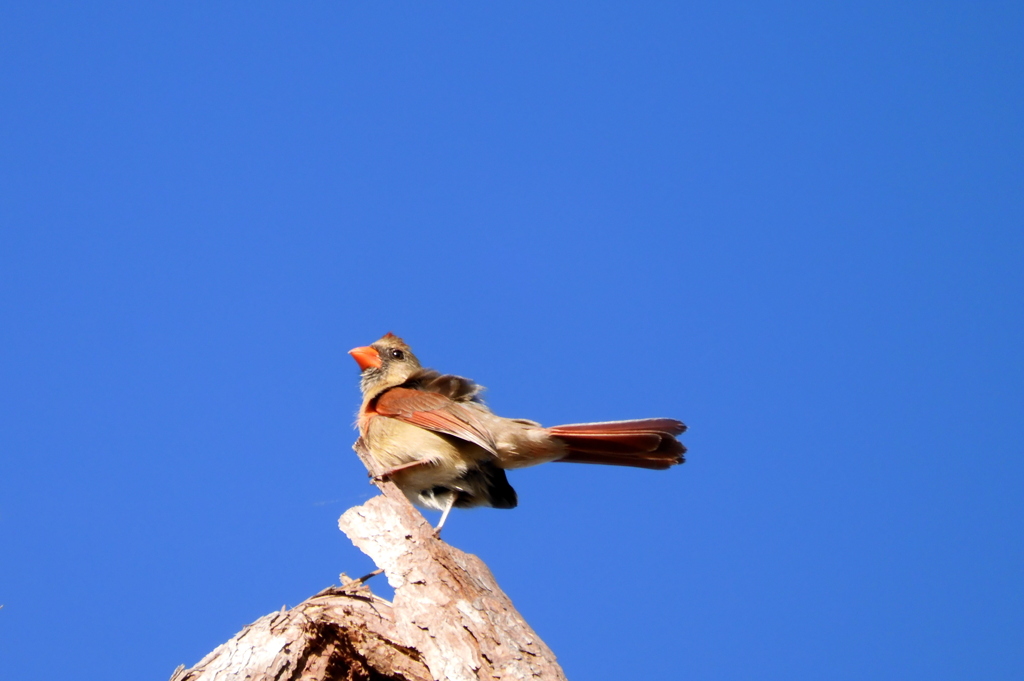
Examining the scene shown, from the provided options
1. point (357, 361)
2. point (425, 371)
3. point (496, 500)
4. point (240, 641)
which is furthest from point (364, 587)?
point (357, 361)

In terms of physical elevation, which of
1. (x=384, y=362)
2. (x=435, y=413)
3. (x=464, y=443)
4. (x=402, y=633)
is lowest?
(x=402, y=633)

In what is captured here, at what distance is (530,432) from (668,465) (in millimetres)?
891

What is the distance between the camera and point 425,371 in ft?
21.5

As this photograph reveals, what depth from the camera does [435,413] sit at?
599 centimetres

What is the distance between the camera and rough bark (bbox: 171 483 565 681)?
4059 millimetres

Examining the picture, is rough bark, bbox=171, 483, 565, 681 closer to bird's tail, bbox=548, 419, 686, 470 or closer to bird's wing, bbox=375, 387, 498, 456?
bird's wing, bbox=375, 387, 498, 456

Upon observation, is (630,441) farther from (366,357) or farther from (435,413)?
(366,357)

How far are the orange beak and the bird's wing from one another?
59 cm

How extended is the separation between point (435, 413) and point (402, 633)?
192 centimetres

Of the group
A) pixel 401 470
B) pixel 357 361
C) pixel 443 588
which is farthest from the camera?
pixel 357 361

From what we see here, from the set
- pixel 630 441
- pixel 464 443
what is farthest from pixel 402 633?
pixel 630 441

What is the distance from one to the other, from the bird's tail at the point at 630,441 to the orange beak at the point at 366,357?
1456 millimetres

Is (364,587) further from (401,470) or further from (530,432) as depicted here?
(530,432)

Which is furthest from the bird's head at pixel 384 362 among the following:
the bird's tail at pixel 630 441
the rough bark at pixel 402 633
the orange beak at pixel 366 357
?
the rough bark at pixel 402 633
